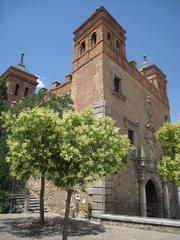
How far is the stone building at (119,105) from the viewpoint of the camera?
1284cm

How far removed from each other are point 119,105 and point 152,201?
8437mm

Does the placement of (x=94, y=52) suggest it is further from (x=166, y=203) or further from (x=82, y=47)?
(x=166, y=203)

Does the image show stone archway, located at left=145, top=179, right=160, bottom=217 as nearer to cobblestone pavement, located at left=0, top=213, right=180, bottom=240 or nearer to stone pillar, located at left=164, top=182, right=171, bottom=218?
stone pillar, located at left=164, top=182, right=171, bottom=218

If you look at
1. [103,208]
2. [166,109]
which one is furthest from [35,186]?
[166,109]

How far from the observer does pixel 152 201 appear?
672 inches

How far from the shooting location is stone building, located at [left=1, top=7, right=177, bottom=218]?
1284 cm

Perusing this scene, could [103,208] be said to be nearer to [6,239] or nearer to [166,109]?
[6,239]

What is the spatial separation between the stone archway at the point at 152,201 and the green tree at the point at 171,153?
301cm

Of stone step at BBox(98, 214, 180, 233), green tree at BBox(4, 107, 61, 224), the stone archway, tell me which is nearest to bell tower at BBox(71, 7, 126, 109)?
stone step at BBox(98, 214, 180, 233)

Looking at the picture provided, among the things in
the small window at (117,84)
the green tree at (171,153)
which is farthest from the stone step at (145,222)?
the small window at (117,84)

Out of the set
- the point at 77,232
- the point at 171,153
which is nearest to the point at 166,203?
the point at 171,153

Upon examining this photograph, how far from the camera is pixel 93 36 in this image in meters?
16.5

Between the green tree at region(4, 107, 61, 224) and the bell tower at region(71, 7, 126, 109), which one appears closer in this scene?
the green tree at region(4, 107, 61, 224)

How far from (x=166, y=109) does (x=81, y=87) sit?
11.7 meters
